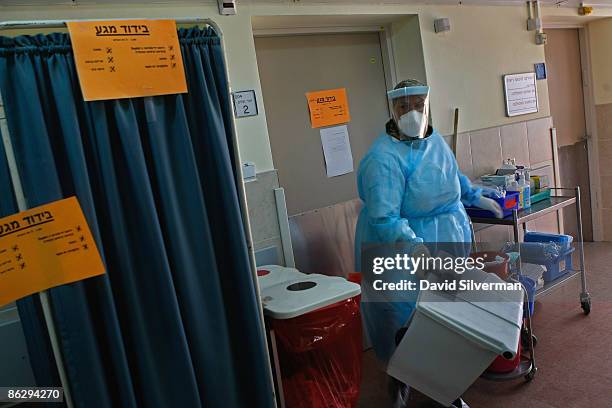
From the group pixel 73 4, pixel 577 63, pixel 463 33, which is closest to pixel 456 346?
pixel 73 4

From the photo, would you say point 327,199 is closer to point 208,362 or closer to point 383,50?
point 383,50

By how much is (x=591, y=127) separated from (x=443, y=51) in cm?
207

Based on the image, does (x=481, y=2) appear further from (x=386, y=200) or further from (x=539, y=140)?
(x=386, y=200)

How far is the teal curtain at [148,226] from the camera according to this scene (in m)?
1.25

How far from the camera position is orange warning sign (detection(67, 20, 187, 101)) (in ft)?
4.14

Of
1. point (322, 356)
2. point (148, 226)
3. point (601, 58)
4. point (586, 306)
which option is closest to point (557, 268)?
point (586, 306)

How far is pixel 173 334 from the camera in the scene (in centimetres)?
138

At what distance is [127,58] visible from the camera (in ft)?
4.29

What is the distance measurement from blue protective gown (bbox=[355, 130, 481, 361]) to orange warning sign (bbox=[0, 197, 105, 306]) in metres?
1.14

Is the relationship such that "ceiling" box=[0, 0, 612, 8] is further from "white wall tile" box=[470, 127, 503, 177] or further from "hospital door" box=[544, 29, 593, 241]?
"white wall tile" box=[470, 127, 503, 177]

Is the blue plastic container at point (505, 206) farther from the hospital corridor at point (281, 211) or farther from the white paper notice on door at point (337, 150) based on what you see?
the white paper notice on door at point (337, 150)

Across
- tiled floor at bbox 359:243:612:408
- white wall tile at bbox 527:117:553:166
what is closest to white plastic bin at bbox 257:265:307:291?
tiled floor at bbox 359:243:612:408

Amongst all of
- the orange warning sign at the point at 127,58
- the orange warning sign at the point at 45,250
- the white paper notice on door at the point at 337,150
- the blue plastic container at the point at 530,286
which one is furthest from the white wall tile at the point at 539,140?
the orange warning sign at the point at 45,250

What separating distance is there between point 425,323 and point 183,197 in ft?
2.97
